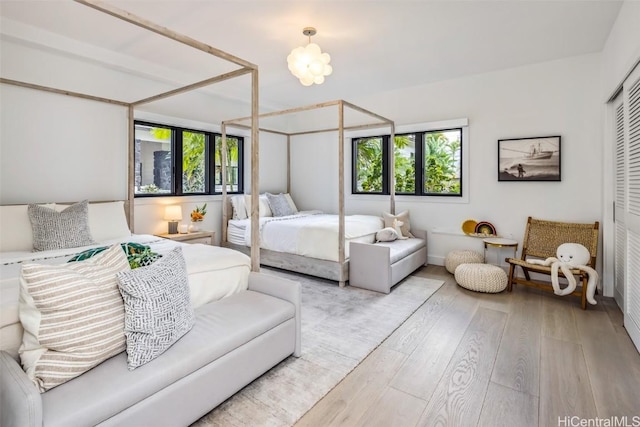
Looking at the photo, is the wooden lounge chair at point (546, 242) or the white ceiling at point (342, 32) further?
the wooden lounge chair at point (546, 242)

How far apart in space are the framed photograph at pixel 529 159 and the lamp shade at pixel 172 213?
4.25 metres

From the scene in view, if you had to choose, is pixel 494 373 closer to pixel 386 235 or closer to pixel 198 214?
pixel 386 235

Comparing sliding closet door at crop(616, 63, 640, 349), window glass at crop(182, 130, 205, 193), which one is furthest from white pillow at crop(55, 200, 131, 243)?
sliding closet door at crop(616, 63, 640, 349)

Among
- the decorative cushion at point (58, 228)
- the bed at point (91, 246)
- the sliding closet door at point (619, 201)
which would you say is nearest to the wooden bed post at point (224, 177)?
the bed at point (91, 246)

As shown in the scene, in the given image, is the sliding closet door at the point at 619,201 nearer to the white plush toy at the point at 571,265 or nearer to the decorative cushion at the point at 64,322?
the white plush toy at the point at 571,265

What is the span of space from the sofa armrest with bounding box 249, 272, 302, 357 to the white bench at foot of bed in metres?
1.49

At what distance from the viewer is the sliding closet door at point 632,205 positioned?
2.39m

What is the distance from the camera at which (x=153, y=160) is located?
4398mm

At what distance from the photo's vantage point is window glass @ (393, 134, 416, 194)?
5027mm

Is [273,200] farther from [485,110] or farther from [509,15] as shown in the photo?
[509,15]

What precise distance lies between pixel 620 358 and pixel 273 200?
175 inches

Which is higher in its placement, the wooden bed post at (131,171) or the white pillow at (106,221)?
the wooden bed post at (131,171)

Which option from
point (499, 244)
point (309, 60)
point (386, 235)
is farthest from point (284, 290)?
point (499, 244)

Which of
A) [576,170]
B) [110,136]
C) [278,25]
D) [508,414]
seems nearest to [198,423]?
[508,414]
